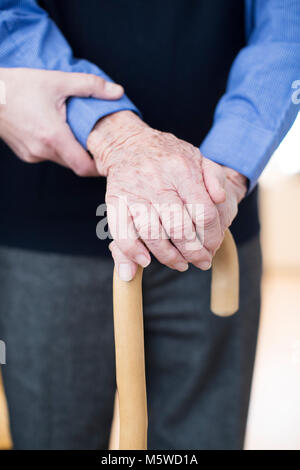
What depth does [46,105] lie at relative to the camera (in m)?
0.47

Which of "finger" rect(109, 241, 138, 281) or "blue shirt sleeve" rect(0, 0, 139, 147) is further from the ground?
"blue shirt sleeve" rect(0, 0, 139, 147)

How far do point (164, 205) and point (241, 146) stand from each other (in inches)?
7.0

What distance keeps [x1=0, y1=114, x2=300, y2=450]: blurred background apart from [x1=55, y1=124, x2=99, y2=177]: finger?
314 mm

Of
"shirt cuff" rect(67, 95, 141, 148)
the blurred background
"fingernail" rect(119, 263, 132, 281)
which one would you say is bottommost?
the blurred background

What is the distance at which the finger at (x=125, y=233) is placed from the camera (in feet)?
1.22

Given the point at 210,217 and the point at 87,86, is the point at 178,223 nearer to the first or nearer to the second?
the point at 210,217

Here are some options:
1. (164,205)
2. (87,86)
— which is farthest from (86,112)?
(164,205)

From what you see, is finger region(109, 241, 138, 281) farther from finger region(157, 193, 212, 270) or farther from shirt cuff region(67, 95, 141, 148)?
shirt cuff region(67, 95, 141, 148)

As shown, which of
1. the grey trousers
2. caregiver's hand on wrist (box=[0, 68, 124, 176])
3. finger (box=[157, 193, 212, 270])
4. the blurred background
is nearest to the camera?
finger (box=[157, 193, 212, 270])

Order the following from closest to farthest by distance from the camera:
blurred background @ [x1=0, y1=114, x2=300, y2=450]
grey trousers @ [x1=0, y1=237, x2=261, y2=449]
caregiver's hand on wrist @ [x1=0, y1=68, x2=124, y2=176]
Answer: caregiver's hand on wrist @ [x1=0, y1=68, x2=124, y2=176] < grey trousers @ [x1=0, y1=237, x2=261, y2=449] < blurred background @ [x1=0, y1=114, x2=300, y2=450]

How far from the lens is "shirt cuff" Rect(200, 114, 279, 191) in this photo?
19.5 inches

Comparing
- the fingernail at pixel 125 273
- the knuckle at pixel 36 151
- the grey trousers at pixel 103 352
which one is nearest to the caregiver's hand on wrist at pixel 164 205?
the fingernail at pixel 125 273

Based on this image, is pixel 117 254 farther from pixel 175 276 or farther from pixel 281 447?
pixel 281 447

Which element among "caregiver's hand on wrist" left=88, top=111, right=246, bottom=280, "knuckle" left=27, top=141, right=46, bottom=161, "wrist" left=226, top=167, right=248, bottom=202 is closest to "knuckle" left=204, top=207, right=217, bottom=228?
"caregiver's hand on wrist" left=88, top=111, right=246, bottom=280
